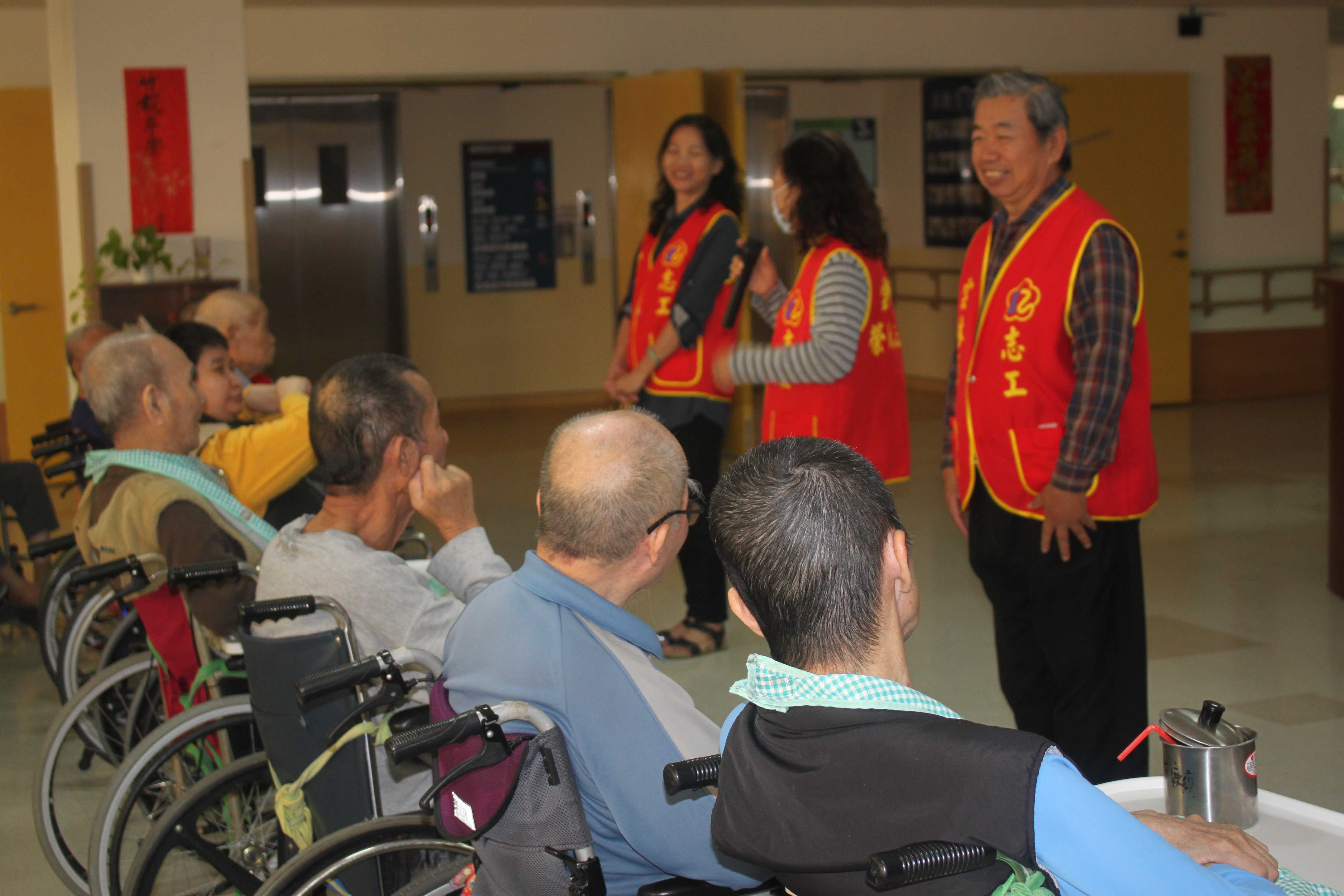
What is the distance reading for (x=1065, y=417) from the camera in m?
2.54

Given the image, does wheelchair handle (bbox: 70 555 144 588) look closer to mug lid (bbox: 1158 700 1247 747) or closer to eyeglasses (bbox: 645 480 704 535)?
eyeglasses (bbox: 645 480 704 535)

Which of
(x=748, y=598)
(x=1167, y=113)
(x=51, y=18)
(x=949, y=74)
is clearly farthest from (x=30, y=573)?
(x=1167, y=113)

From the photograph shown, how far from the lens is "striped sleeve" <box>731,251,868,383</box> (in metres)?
3.29

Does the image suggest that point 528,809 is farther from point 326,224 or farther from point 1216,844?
point 326,224

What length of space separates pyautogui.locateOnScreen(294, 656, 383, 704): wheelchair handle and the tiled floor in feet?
1.24

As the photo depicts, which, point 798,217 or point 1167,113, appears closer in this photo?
point 798,217

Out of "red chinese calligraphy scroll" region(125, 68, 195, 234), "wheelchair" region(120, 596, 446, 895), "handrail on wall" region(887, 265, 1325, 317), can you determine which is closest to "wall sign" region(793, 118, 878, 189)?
"handrail on wall" region(887, 265, 1325, 317)

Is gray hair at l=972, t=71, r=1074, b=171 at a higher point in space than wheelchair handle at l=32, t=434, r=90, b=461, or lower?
higher

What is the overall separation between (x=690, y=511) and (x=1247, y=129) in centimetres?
921

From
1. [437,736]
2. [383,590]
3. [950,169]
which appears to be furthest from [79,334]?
[950,169]

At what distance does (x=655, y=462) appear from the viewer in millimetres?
1643

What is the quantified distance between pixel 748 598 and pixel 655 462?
0.41 meters

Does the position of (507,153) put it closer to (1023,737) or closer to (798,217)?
(798,217)

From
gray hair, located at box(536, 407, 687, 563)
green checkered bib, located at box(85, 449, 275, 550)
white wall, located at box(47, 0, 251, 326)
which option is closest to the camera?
gray hair, located at box(536, 407, 687, 563)
